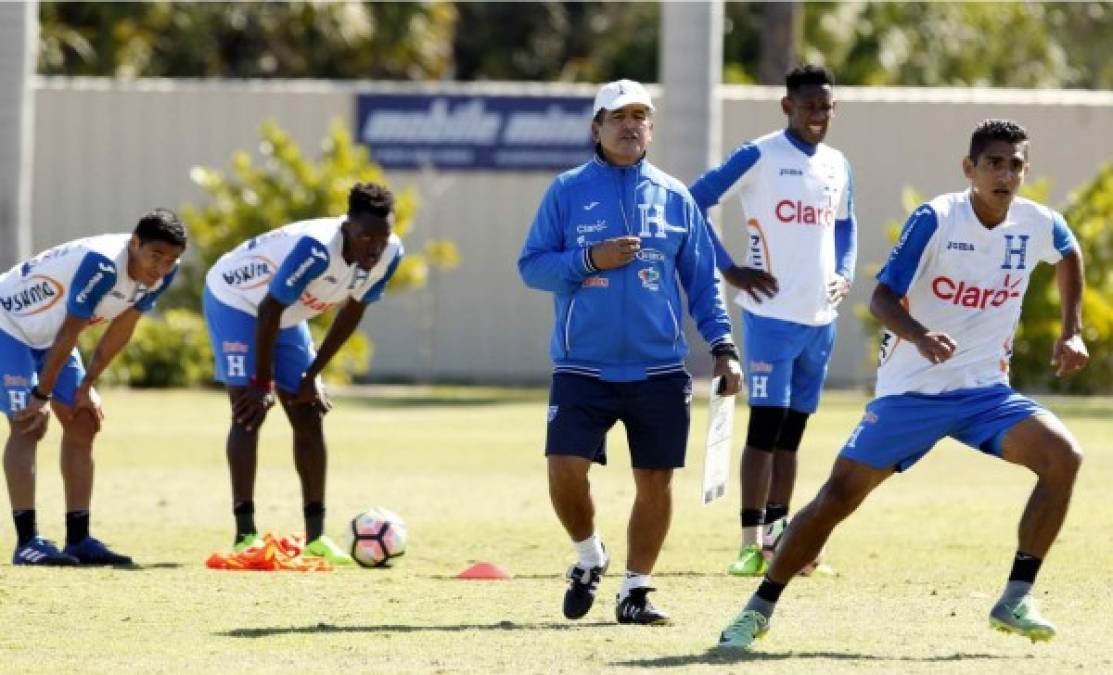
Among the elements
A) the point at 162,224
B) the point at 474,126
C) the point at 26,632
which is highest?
the point at 474,126

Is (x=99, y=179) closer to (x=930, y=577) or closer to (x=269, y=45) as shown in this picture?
(x=269, y=45)

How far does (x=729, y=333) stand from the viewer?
9617 mm

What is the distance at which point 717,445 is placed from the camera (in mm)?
9562

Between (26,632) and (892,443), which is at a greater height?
(892,443)

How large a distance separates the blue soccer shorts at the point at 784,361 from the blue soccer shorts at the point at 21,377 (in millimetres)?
3588

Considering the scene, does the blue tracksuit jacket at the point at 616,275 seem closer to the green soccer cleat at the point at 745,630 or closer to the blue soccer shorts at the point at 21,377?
the green soccer cleat at the point at 745,630

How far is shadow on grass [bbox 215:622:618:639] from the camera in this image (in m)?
9.44

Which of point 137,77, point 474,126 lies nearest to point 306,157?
point 474,126

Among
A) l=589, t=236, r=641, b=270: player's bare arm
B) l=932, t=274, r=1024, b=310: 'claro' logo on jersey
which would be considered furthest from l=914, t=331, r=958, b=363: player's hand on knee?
l=589, t=236, r=641, b=270: player's bare arm

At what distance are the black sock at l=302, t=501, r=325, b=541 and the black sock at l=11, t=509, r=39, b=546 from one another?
57.2 inches

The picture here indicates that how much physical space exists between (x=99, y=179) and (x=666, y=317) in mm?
25479

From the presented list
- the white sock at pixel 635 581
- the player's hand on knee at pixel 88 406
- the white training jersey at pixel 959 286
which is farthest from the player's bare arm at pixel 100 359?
the white training jersey at pixel 959 286

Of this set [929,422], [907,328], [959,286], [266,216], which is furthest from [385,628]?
[266,216]

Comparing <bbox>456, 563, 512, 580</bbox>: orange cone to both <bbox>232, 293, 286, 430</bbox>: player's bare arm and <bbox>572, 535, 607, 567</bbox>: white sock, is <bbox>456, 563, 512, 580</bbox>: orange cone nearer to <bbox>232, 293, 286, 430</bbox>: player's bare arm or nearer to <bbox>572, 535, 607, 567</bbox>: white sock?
<bbox>232, 293, 286, 430</bbox>: player's bare arm
